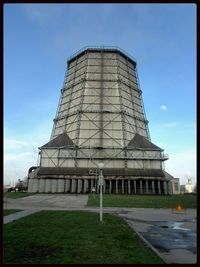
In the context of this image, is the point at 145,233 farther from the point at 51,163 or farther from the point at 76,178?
the point at 51,163

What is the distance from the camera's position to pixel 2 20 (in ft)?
15.8

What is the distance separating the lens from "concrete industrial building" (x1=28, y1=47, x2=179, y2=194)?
70125 mm

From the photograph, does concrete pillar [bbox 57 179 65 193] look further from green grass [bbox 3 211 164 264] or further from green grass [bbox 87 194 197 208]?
green grass [bbox 3 211 164 264]

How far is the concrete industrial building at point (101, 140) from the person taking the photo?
230 ft

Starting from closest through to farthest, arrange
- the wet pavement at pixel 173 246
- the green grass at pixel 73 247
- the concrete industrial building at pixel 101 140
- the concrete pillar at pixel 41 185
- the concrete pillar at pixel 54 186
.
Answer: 1. the green grass at pixel 73 247
2. the wet pavement at pixel 173 246
3. the concrete pillar at pixel 54 186
4. the concrete pillar at pixel 41 185
5. the concrete industrial building at pixel 101 140

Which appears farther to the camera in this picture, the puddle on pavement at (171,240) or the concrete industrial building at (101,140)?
the concrete industrial building at (101,140)

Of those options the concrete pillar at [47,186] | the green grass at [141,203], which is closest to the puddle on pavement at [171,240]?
the green grass at [141,203]

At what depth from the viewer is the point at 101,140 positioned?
7550cm

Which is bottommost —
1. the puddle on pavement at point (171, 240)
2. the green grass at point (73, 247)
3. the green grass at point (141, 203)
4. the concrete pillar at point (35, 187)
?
the concrete pillar at point (35, 187)

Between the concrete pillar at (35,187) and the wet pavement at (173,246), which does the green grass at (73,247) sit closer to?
the wet pavement at (173,246)

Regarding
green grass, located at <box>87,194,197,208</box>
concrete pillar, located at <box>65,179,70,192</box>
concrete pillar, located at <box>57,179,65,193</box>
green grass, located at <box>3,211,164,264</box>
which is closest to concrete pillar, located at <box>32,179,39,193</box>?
concrete pillar, located at <box>57,179,65,193</box>

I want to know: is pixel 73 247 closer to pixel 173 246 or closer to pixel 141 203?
pixel 173 246

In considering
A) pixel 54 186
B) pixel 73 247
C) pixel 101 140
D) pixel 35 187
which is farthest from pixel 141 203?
pixel 101 140

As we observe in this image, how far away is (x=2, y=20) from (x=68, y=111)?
76.5 metres
